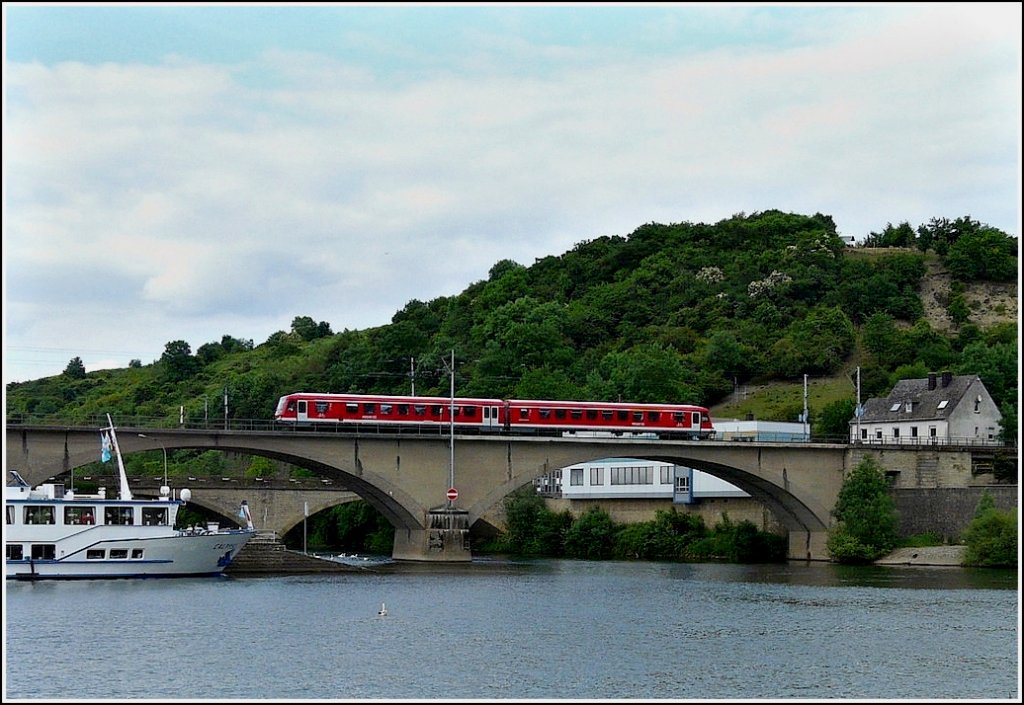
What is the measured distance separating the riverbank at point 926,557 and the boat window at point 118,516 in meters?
43.5

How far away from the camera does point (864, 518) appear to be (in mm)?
92938

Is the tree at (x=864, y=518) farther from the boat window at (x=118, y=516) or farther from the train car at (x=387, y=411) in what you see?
the boat window at (x=118, y=516)

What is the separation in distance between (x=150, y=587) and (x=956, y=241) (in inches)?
5246

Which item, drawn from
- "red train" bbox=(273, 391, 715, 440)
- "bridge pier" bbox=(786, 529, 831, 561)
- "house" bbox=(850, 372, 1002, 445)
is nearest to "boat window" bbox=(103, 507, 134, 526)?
"red train" bbox=(273, 391, 715, 440)

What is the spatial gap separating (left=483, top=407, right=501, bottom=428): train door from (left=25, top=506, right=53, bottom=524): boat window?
29.1 metres

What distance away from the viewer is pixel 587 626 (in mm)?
53969

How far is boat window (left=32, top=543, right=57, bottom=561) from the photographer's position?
228ft

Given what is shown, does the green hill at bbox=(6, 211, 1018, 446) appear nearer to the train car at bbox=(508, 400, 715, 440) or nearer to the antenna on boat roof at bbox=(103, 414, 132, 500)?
the train car at bbox=(508, 400, 715, 440)

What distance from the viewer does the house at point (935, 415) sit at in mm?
101938

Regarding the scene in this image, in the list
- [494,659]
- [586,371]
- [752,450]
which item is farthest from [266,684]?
[586,371]

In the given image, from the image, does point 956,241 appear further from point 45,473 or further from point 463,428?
point 45,473

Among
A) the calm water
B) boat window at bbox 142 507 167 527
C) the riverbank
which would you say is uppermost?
boat window at bbox 142 507 167 527

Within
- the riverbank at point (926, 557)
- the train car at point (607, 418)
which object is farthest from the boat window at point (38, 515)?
the riverbank at point (926, 557)

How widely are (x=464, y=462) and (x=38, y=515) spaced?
88.0ft
